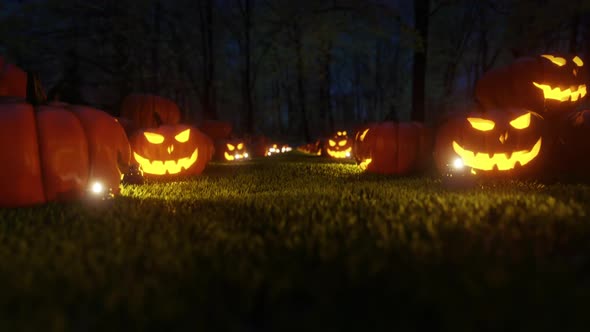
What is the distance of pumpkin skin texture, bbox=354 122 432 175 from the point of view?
17.4 feet

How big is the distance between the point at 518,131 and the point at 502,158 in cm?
33

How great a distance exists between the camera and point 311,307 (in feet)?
3.49

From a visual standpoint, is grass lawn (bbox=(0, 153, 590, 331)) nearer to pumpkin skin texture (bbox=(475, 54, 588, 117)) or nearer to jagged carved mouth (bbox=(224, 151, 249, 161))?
pumpkin skin texture (bbox=(475, 54, 588, 117))

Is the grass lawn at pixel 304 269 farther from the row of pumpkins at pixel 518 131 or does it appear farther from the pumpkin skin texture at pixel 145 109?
the pumpkin skin texture at pixel 145 109

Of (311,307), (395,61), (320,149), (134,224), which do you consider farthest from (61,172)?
(395,61)

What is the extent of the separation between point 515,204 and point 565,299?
144 centimetres

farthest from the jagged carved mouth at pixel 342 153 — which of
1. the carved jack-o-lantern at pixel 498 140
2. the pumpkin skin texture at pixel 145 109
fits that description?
the carved jack-o-lantern at pixel 498 140

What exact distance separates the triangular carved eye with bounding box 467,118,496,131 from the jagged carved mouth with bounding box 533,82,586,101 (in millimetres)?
958

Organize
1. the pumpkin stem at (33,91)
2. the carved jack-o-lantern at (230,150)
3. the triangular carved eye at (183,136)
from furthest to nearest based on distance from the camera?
the carved jack-o-lantern at (230,150) → the triangular carved eye at (183,136) → the pumpkin stem at (33,91)

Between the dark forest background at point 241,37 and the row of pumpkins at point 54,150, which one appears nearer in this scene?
the row of pumpkins at point 54,150

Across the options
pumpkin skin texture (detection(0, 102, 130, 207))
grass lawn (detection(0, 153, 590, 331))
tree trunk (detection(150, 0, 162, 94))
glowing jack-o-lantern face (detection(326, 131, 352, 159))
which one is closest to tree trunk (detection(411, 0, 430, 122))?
glowing jack-o-lantern face (detection(326, 131, 352, 159))

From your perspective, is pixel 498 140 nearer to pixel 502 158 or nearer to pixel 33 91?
pixel 502 158

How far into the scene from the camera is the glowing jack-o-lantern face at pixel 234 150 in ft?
34.6

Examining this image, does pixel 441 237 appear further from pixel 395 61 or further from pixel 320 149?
pixel 395 61
